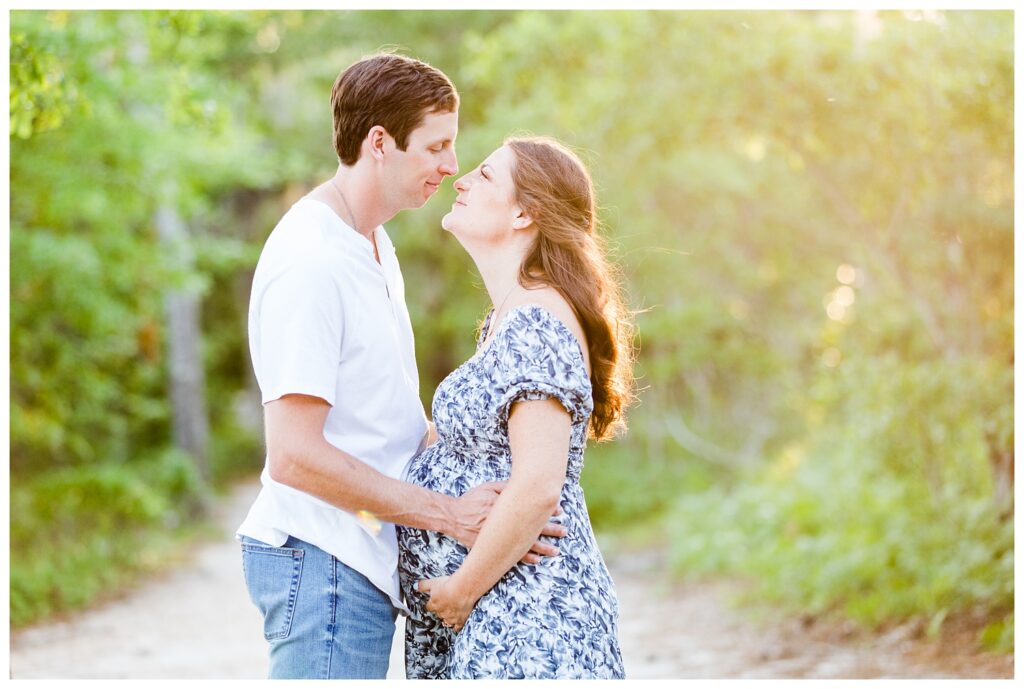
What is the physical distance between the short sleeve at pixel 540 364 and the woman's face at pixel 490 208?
0.23m

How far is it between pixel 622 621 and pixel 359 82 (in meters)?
6.12

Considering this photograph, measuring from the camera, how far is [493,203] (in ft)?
8.07

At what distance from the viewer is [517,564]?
91.6 inches

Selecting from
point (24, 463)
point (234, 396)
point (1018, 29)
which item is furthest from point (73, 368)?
point (234, 396)

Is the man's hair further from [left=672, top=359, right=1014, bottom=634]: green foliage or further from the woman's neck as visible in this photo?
[left=672, top=359, right=1014, bottom=634]: green foliage

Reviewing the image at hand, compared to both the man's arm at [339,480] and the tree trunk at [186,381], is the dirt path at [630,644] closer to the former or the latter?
the man's arm at [339,480]

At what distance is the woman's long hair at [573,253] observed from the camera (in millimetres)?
2375

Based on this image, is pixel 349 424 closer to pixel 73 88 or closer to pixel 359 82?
pixel 359 82

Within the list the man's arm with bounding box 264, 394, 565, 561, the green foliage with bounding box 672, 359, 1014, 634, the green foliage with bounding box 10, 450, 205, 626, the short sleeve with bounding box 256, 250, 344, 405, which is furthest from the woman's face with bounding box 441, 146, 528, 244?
the green foliage with bounding box 10, 450, 205, 626

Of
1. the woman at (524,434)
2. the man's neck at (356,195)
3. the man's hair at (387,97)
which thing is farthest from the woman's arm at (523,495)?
the man's hair at (387,97)

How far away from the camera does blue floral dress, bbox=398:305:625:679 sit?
7.45ft

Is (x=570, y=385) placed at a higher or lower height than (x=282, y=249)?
Answer: lower

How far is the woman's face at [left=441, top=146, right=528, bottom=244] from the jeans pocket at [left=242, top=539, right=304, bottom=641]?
2.57 feet

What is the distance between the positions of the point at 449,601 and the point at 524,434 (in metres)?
0.39
